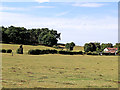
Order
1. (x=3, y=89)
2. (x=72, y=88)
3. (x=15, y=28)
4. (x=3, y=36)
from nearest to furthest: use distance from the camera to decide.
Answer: (x=3, y=89), (x=72, y=88), (x=3, y=36), (x=15, y=28)

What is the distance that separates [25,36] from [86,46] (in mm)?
51386

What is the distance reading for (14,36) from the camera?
166 m

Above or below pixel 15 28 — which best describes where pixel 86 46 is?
below

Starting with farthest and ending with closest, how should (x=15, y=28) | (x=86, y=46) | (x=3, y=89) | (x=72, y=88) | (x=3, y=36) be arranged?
(x=86, y=46)
(x=15, y=28)
(x=3, y=36)
(x=72, y=88)
(x=3, y=89)

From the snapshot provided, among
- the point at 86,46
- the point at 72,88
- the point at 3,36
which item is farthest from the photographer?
the point at 86,46

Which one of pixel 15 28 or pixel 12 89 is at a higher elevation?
pixel 15 28

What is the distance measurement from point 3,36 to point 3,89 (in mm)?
153248

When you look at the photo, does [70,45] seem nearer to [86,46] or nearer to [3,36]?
[86,46]

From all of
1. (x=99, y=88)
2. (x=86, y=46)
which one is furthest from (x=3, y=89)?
(x=86, y=46)

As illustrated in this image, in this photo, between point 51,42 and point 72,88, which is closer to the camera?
point 72,88

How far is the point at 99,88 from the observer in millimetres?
15695

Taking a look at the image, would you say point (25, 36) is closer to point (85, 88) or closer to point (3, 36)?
point (3, 36)

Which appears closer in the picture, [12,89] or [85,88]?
[12,89]

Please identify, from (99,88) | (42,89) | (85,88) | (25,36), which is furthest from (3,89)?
(25,36)
